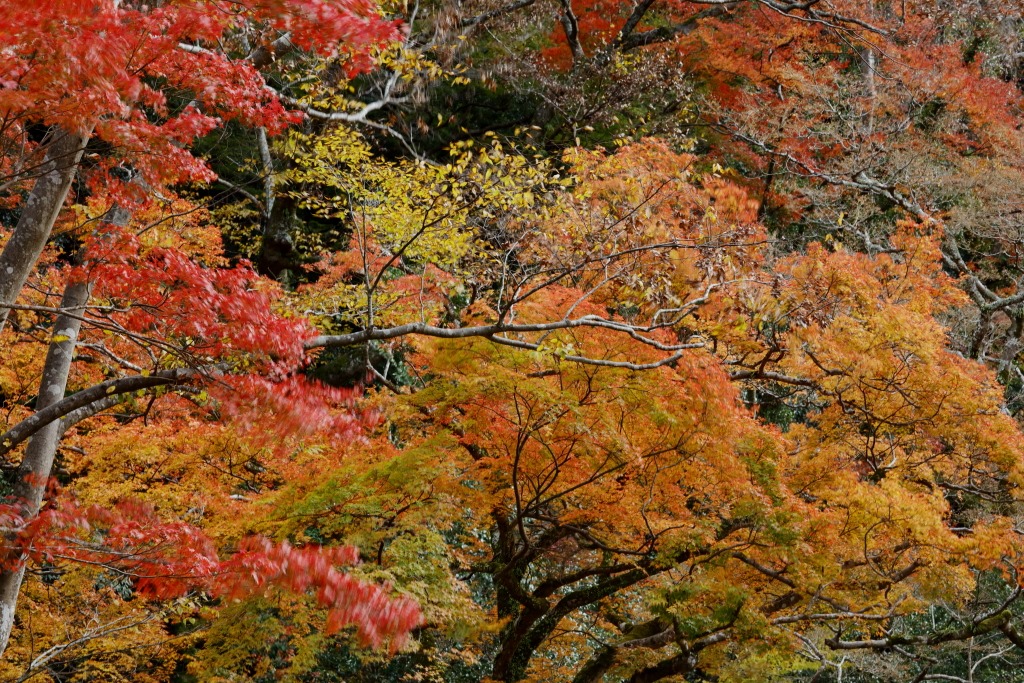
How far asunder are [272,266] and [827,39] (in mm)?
14247

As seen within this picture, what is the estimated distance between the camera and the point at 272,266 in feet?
53.1

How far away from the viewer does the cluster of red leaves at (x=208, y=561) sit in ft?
14.7

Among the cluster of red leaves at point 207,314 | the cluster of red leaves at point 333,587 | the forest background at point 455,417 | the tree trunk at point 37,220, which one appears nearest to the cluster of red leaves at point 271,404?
the forest background at point 455,417

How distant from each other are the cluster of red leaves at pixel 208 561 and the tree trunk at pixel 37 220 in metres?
1.44

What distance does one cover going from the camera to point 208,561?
215 inches

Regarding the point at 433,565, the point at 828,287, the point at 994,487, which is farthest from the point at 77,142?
the point at 994,487

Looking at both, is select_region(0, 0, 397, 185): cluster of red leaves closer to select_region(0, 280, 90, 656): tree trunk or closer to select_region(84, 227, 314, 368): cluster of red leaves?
select_region(84, 227, 314, 368): cluster of red leaves

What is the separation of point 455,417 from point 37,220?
4620mm

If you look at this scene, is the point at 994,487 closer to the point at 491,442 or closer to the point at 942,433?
the point at 942,433

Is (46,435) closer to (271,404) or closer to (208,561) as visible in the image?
(208,561)

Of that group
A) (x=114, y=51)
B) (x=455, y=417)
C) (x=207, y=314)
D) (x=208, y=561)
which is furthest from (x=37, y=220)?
(x=455, y=417)

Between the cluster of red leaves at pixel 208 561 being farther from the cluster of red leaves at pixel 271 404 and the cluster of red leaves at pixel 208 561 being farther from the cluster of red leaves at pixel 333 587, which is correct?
the cluster of red leaves at pixel 271 404

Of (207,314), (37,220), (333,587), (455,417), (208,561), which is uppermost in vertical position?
(37,220)

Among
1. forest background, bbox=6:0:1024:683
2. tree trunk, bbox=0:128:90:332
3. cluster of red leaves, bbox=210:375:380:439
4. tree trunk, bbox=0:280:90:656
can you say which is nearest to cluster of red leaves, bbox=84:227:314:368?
forest background, bbox=6:0:1024:683
